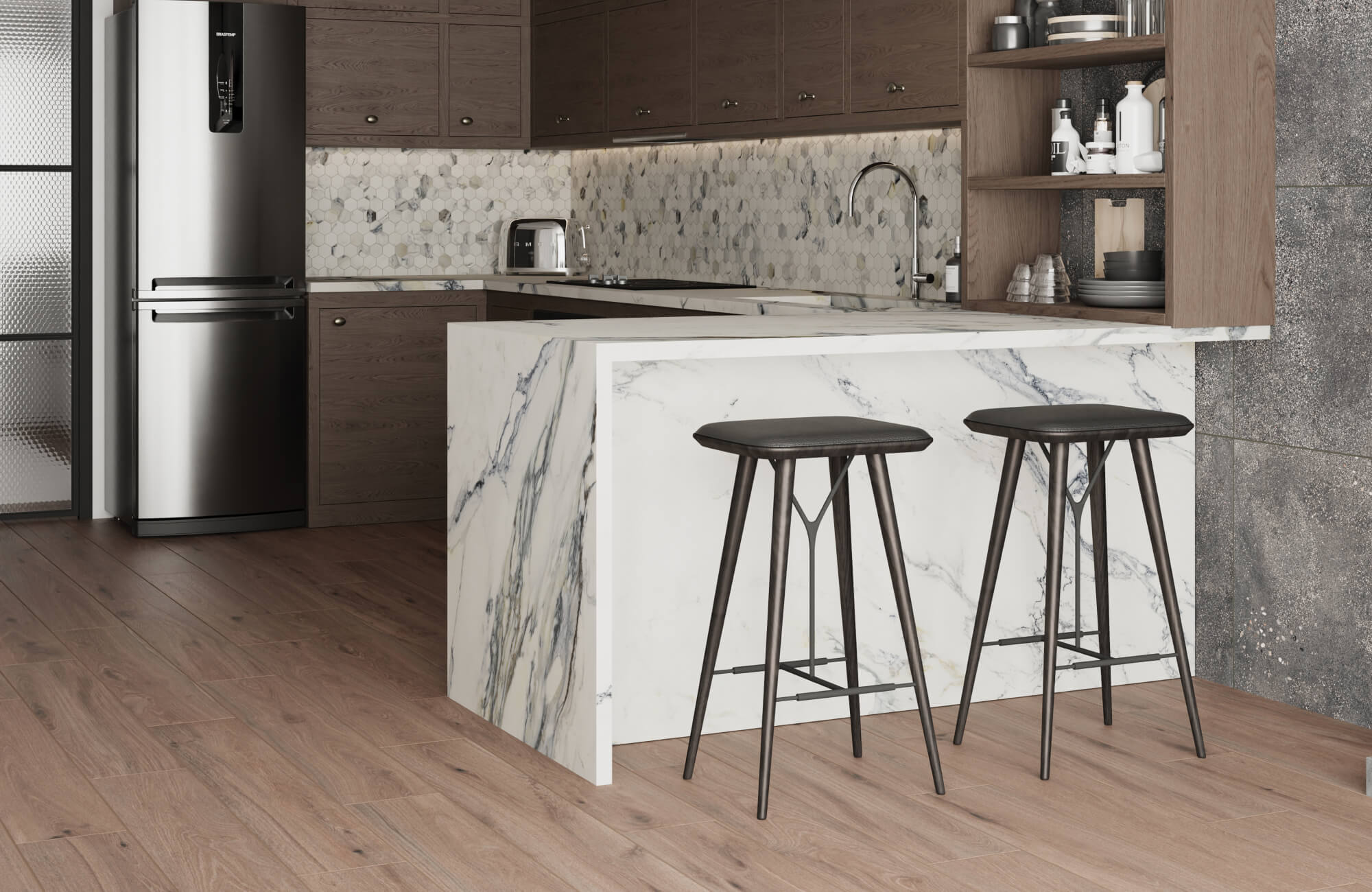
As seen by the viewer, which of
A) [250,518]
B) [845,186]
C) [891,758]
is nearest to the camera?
[891,758]

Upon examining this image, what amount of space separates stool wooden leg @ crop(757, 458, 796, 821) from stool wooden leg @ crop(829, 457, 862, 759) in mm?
244

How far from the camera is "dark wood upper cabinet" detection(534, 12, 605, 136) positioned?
6.18m

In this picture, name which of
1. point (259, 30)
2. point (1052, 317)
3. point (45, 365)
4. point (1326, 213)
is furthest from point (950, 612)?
point (45, 365)

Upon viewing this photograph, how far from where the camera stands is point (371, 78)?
629 cm

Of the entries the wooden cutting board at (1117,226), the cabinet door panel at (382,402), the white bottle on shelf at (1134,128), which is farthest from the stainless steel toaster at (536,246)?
the white bottle on shelf at (1134,128)

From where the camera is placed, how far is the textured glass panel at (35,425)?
20.4 ft

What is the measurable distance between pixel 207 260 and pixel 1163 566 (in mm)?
3781

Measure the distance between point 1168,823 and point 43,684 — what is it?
261cm

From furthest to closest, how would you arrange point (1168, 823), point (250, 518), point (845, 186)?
point (250, 518) → point (845, 186) → point (1168, 823)

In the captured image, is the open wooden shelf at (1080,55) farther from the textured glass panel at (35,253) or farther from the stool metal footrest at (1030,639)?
the textured glass panel at (35,253)

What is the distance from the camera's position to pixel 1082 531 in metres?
3.88

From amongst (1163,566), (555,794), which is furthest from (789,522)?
(1163,566)

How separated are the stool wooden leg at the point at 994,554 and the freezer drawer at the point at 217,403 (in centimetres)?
336

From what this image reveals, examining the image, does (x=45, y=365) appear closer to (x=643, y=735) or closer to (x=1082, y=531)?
(x=643, y=735)
